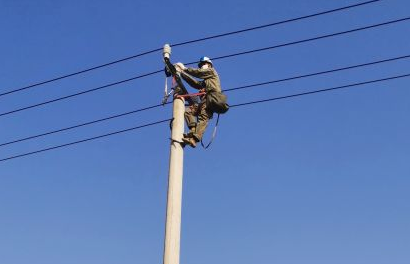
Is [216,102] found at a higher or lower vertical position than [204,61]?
lower

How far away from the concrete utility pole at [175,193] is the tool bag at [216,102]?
1.60ft

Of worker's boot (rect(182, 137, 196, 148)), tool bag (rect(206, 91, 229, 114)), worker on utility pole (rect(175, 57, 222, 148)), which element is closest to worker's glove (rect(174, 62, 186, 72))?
worker on utility pole (rect(175, 57, 222, 148))

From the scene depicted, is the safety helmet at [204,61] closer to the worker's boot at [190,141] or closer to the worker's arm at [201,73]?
the worker's arm at [201,73]

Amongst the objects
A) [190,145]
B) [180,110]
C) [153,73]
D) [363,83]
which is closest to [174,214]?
[190,145]

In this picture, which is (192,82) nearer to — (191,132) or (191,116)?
(191,116)

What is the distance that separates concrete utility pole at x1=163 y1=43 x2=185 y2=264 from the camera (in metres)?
5.06

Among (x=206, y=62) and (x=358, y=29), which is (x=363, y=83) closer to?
(x=358, y=29)

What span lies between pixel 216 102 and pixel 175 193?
1.50 m

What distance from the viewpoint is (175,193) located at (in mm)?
5316

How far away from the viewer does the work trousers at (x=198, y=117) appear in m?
6.14

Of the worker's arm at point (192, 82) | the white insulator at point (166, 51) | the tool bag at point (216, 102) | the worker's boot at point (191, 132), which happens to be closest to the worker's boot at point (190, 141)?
the worker's boot at point (191, 132)

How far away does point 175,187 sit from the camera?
17.5 ft

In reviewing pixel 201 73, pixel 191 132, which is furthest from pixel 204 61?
pixel 191 132

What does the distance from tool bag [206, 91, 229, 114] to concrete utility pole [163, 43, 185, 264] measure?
0.49m
